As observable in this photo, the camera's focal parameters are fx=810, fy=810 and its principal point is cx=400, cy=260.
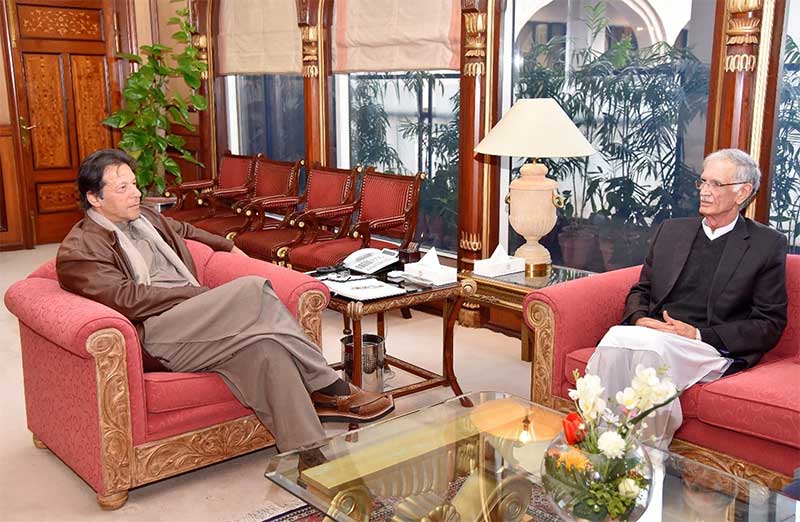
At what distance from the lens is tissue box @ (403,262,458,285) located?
12.4ft

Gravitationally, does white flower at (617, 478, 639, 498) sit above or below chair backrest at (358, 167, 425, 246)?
below

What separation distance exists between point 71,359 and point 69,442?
1.16 feet

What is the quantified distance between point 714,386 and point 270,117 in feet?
16.8

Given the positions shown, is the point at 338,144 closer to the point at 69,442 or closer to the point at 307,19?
the point at 307,19

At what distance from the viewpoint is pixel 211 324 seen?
9.95ft

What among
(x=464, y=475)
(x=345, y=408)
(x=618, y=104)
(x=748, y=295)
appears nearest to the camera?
Result: (x=464, y=475)

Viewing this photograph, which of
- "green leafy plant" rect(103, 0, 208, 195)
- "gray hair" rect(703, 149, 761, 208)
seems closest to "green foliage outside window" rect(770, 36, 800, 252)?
"gray hair" rect(703, 149, 761, 208)

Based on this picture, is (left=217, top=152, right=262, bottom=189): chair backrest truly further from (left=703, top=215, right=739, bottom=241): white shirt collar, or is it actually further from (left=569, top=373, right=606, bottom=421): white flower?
(left=569, top=373, right=606, bottom=421): white flower

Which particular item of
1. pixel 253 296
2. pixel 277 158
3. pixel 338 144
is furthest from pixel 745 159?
pixel 277 158

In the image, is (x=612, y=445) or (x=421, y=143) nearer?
(x=612, y=445)

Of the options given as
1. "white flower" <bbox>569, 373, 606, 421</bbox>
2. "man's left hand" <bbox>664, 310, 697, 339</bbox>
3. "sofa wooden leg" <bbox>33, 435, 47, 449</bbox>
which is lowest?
"sofa wooden leg" <bbox>33, 435, 47, 449</bbox>

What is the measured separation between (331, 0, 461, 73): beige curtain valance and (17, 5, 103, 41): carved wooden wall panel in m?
3.19

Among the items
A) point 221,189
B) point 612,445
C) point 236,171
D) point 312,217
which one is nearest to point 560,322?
point 612,445

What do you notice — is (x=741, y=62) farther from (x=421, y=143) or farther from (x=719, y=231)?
(x=421, y=143)
